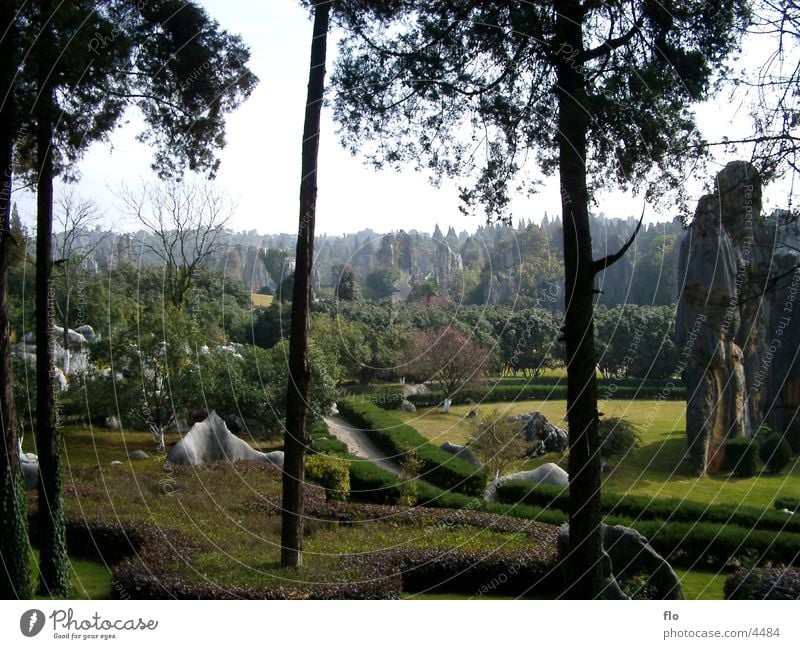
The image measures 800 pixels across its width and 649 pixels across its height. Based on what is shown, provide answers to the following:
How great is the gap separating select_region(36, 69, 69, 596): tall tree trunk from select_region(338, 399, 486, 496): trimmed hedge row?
5316 millimetres

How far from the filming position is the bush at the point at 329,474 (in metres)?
12.3

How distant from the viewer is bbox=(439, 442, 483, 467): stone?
1569 centimetres

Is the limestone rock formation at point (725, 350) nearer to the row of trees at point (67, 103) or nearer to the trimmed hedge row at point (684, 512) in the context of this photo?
the trimmed hedge row at point (684, 512)

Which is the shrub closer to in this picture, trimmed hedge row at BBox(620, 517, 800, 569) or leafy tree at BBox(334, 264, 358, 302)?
trimmed hedge row at BBox(620, 517, 800, 569)

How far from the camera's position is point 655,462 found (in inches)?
662

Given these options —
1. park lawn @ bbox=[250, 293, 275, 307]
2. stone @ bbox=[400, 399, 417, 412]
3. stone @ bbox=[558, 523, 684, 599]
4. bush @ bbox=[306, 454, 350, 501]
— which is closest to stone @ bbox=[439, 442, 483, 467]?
stone @ bbox=[400, 399, 417, 412]

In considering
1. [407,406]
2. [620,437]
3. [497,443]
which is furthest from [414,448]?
[407,406]

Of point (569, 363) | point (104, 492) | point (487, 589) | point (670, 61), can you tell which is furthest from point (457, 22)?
point (104, 492)

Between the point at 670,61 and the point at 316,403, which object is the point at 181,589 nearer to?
the point at 670,61

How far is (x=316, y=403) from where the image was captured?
16047 millimetres

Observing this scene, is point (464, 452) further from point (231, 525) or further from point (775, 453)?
point (231, 525)

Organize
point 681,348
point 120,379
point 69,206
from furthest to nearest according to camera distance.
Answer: point 681,348 → point 120,379 → point 69,206

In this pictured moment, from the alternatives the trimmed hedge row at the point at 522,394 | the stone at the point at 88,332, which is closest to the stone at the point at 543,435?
the trimmed hedge row at the point at 522,394

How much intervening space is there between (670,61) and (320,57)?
3.27 metres
